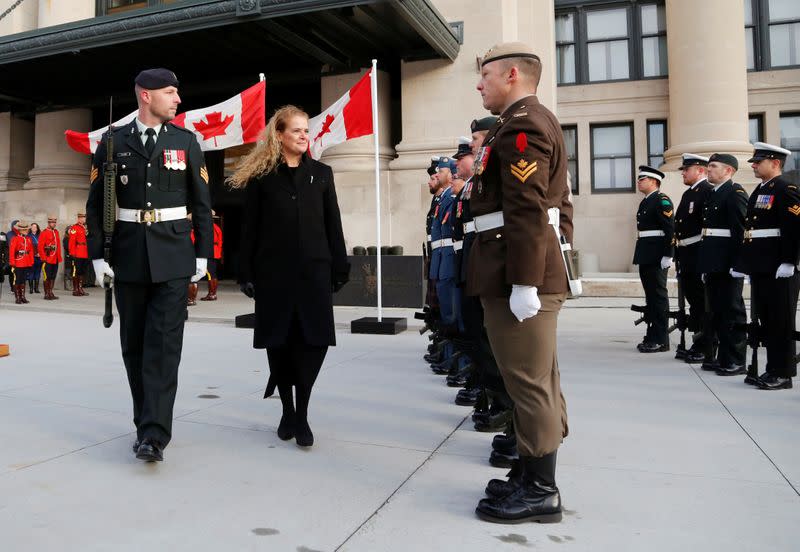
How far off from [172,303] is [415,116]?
12.0 m

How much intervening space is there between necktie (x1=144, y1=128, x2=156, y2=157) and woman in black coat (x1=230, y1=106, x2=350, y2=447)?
19.9 inches

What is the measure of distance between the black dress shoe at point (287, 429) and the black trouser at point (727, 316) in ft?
14.7

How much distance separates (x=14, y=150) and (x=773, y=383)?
73.9 feet

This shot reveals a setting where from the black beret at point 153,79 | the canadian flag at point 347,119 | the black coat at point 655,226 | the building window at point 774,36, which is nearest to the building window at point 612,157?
the building window at point 774,36

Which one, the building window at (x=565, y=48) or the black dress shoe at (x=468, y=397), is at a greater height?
the building window at (x=565, y=48)

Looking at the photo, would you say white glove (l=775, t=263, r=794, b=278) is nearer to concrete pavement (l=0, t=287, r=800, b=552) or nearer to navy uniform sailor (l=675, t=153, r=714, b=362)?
concrete pavement (l=0, t=287, r=800, b=552)

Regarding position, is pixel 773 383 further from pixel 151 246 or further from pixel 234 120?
pixel 234 120

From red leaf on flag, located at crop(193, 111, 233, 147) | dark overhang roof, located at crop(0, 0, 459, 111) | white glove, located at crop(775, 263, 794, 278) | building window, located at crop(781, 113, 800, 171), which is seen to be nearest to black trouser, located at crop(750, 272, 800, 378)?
white glove, located at crop(775, 263, 794, 278)

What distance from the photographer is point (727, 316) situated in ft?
21.0

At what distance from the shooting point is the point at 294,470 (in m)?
3.49

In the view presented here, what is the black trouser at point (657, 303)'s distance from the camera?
7.52 metres

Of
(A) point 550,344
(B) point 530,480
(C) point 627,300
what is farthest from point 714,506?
(C) point 627,300

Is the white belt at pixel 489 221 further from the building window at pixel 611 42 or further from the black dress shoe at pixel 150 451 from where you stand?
the building window at pixel 611 42

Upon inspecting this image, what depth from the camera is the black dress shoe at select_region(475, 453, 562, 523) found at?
2.81m
